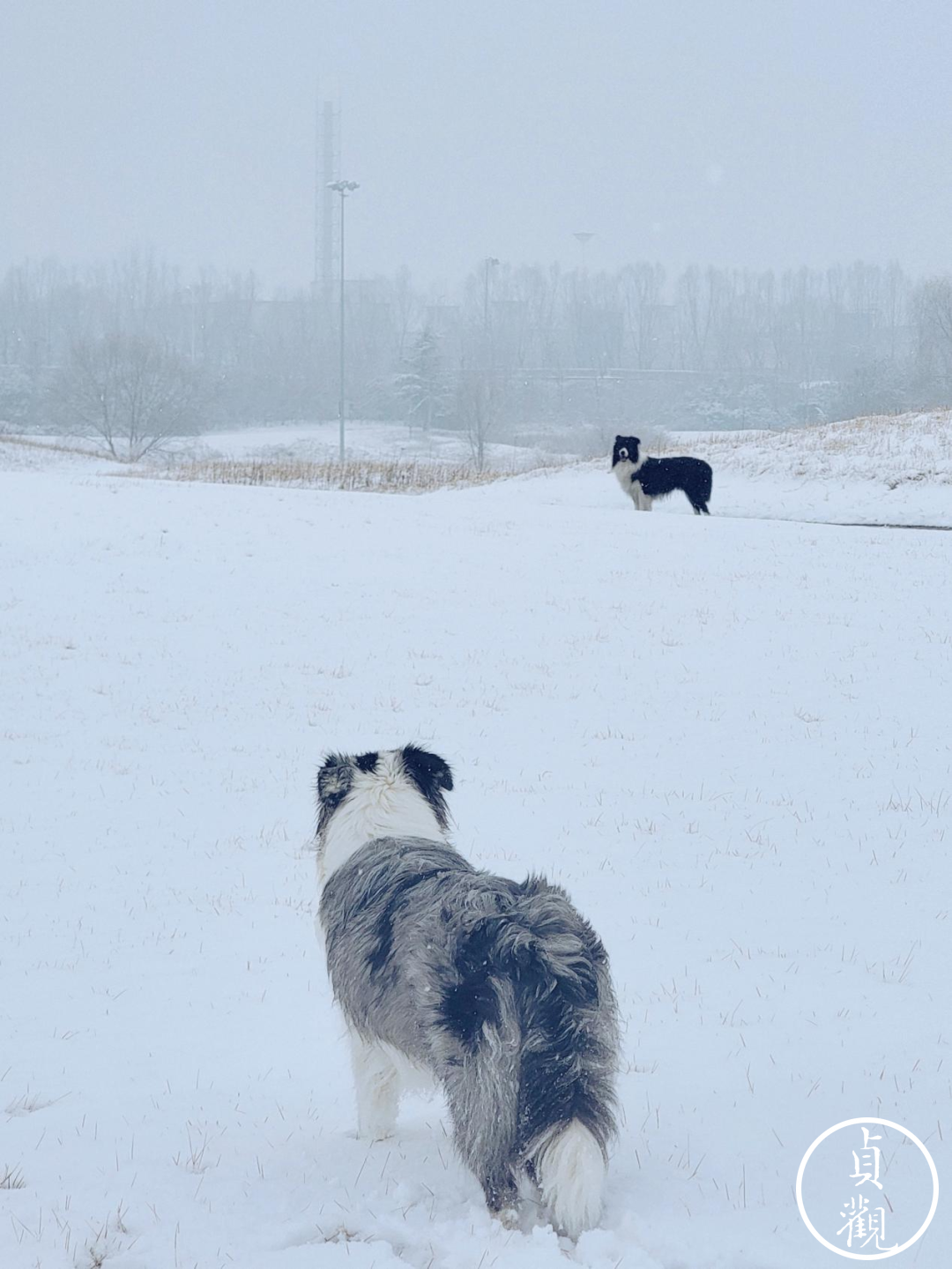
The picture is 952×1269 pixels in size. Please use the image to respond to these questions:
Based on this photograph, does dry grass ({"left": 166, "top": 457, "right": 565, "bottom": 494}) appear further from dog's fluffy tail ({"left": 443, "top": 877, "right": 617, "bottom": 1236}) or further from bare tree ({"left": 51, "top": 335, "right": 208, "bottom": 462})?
dog's fluffy tail ({"left": 443, "top": 877, "right": 617, "bottom": 1236})

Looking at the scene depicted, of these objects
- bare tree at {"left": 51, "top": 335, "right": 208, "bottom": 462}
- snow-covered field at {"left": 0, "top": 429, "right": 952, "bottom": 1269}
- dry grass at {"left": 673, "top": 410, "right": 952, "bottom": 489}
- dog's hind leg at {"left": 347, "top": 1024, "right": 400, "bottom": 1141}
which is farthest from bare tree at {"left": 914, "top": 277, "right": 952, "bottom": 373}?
dog's hind leg at {"left": 347, "top": 1024, "right": 400, "bottom": 1141}

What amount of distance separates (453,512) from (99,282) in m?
134

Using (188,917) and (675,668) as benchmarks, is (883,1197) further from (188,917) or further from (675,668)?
(675,668)

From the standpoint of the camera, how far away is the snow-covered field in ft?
11.6

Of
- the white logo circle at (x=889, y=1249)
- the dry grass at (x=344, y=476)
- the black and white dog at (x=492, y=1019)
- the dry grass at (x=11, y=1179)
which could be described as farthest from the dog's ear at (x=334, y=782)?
the dry grass at (x=344, y=476)

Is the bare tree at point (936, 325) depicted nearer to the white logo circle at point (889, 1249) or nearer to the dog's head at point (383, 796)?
the dog's head at point (383, 796)

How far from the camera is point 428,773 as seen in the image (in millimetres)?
4820

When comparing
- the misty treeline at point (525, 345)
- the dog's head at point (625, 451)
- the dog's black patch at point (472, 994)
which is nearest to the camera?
the dog's black patch at point (472, 994)

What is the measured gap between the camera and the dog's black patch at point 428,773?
4.80m

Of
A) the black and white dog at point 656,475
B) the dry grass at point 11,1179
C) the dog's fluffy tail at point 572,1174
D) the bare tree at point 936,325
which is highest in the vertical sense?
the bare tree at point 936,325

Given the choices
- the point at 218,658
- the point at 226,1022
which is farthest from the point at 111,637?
the point at 226,1022

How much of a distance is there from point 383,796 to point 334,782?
0.83 feet

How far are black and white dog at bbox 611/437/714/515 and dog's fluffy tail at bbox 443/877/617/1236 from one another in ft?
75.2

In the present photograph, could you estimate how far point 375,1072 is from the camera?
13.3 feet
